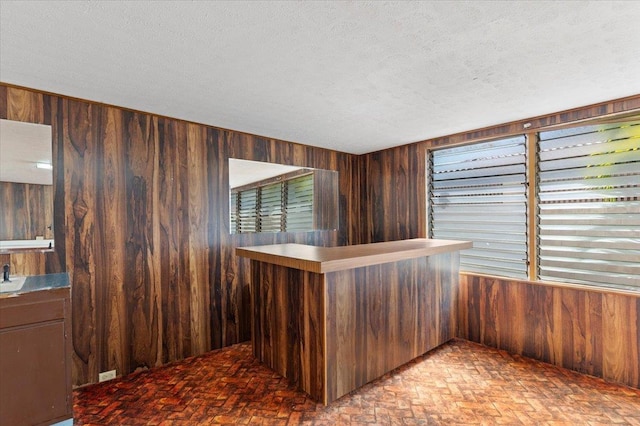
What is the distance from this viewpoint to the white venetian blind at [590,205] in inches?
102

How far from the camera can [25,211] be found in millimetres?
2287

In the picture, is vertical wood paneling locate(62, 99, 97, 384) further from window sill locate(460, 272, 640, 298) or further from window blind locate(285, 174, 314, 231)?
window sill locate(460, 272, 640, 298)

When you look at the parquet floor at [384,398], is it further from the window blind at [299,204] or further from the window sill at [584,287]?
the window blind at [299,204]

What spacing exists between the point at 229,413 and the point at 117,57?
2.43 m

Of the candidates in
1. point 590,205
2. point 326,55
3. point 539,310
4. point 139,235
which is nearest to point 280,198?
point 139,235

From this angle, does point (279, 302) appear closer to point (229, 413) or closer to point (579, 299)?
point (229, 413)

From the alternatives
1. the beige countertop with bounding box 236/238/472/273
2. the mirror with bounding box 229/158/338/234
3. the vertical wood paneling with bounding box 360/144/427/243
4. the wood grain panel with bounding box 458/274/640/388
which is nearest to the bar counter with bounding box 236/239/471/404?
the beige countertop with bounding box 236/238/472/273

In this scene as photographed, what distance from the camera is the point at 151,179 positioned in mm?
2893

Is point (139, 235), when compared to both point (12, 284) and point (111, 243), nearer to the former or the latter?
point (111, 243)

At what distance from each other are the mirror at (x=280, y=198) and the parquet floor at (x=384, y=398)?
151cm

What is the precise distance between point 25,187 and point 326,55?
7.81ft

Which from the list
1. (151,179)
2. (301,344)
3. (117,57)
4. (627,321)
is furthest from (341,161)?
(627,321)

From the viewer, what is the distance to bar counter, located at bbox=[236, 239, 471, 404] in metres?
2.25

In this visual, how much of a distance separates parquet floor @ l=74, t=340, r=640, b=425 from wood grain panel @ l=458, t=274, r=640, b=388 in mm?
149
